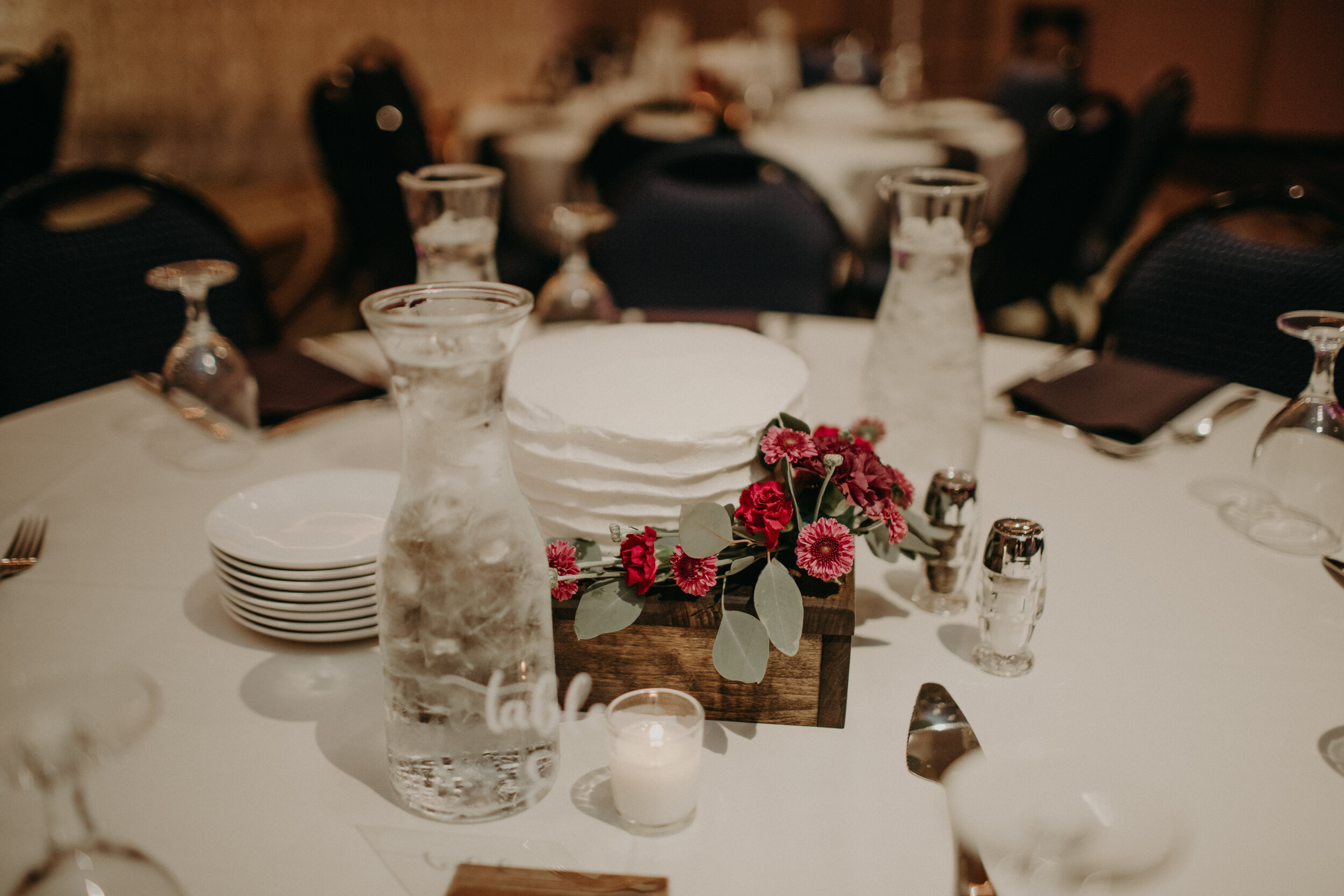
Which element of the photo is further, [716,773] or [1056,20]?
[1056,20]

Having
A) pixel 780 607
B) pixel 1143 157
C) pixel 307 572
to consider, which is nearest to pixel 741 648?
pixel 780 607

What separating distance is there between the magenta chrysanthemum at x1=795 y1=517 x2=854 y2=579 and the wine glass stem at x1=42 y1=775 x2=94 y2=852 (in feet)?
1.65

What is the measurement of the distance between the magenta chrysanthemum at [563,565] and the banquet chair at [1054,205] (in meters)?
2.43

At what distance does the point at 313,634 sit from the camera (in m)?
0.88

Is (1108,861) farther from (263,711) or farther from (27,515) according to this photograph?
(27,515)

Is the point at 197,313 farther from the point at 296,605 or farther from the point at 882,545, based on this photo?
the point at 882,545

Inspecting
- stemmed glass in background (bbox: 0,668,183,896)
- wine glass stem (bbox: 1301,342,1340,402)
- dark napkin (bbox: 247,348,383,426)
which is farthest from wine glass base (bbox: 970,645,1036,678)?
dark napkin (bbox: 247,348,383,426)

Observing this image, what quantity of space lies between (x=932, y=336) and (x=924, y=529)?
27 cm

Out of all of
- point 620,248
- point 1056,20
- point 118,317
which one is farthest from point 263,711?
point 1056,20

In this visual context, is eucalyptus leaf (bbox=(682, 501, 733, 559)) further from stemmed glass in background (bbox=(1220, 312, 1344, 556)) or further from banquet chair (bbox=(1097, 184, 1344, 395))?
banquet chair (bbox=(1097, 184, 1344, 395))

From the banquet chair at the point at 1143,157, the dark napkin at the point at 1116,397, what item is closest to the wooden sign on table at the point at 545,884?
the dark napkin at the point at 1116,397

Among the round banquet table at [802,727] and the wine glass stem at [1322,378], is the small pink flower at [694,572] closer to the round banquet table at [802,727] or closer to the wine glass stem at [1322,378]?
the round banquet table at [802,727]

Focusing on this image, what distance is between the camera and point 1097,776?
57 centimetres

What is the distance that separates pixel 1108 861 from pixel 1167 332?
4.84ft
